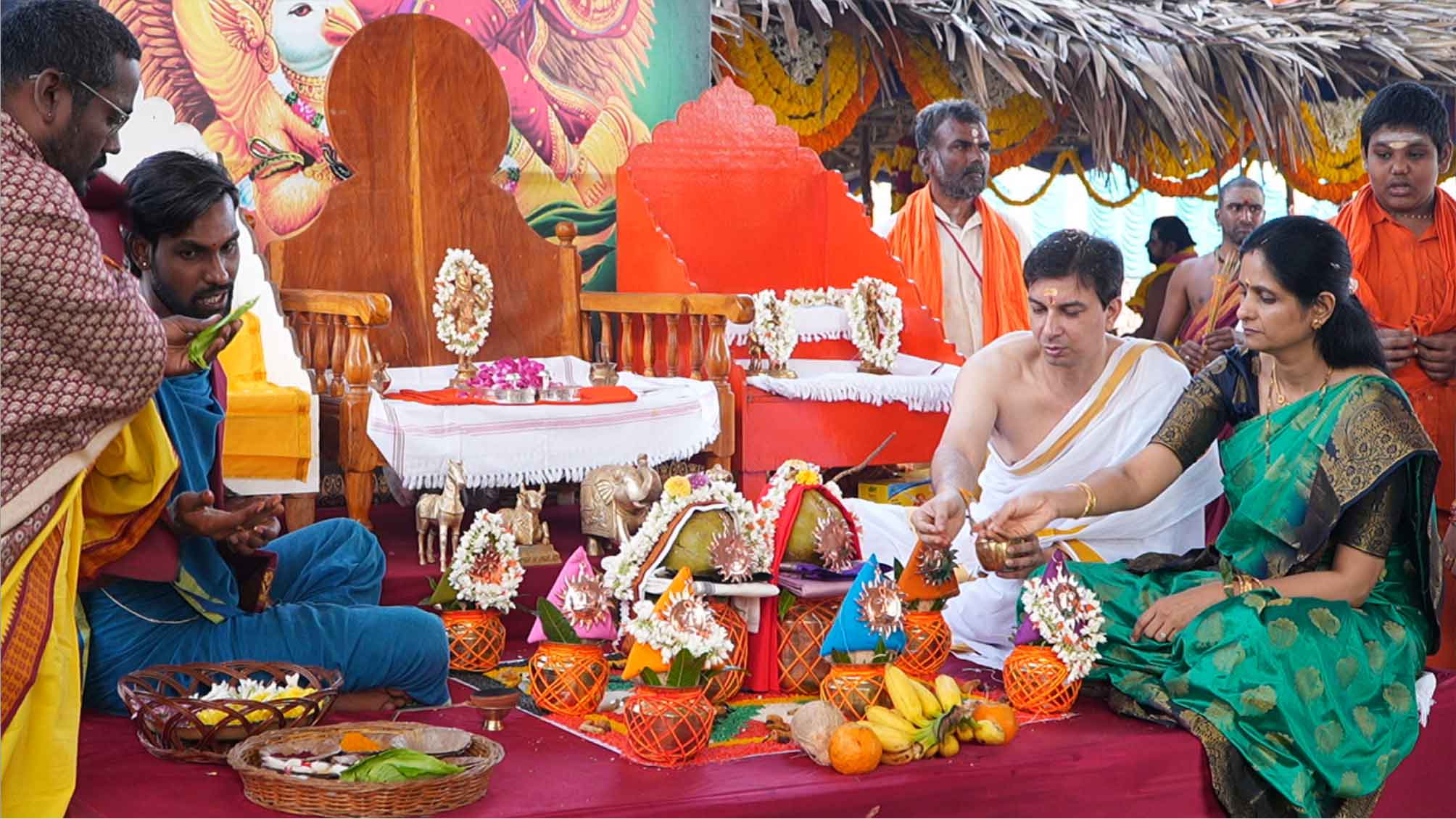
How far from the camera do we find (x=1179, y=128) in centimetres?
1062

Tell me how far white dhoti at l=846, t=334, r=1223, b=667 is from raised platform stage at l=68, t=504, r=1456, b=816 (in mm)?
599

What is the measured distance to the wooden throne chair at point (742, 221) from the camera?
22.9ft

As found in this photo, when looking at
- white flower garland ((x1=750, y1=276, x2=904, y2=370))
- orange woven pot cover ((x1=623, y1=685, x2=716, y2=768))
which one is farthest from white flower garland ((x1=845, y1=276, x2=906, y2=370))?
orange woven pot cover ((x1=623, y1=685, x2=716, y2=768))

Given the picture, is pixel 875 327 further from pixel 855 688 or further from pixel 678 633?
pixel 678 633

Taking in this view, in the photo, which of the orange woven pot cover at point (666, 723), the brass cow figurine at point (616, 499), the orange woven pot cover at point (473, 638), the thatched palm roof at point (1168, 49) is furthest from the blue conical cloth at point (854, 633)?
the thatched palm roof at point (1168, 49)

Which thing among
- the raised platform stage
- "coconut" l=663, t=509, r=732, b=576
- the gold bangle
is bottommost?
the raised platform stage

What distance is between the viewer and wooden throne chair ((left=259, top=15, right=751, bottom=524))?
19.6ft

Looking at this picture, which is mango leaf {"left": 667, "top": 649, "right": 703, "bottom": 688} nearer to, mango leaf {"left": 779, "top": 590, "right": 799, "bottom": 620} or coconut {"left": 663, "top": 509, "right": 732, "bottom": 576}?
coconut {"left": 663, "top": 509, "right": 732, "bottom": 576}

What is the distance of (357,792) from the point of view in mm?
2871

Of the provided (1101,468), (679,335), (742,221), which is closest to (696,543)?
(1101,468)

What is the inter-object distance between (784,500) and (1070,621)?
2.50ft

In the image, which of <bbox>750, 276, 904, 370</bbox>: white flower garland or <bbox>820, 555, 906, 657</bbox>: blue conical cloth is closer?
<bbox>820, 555, 906, 657</bbox>: blue conical cloth

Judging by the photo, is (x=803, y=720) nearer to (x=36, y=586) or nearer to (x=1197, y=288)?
(x=36, y=586)

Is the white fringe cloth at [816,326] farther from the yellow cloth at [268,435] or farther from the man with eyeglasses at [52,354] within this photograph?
the man with eyeglasses at [52,354]
